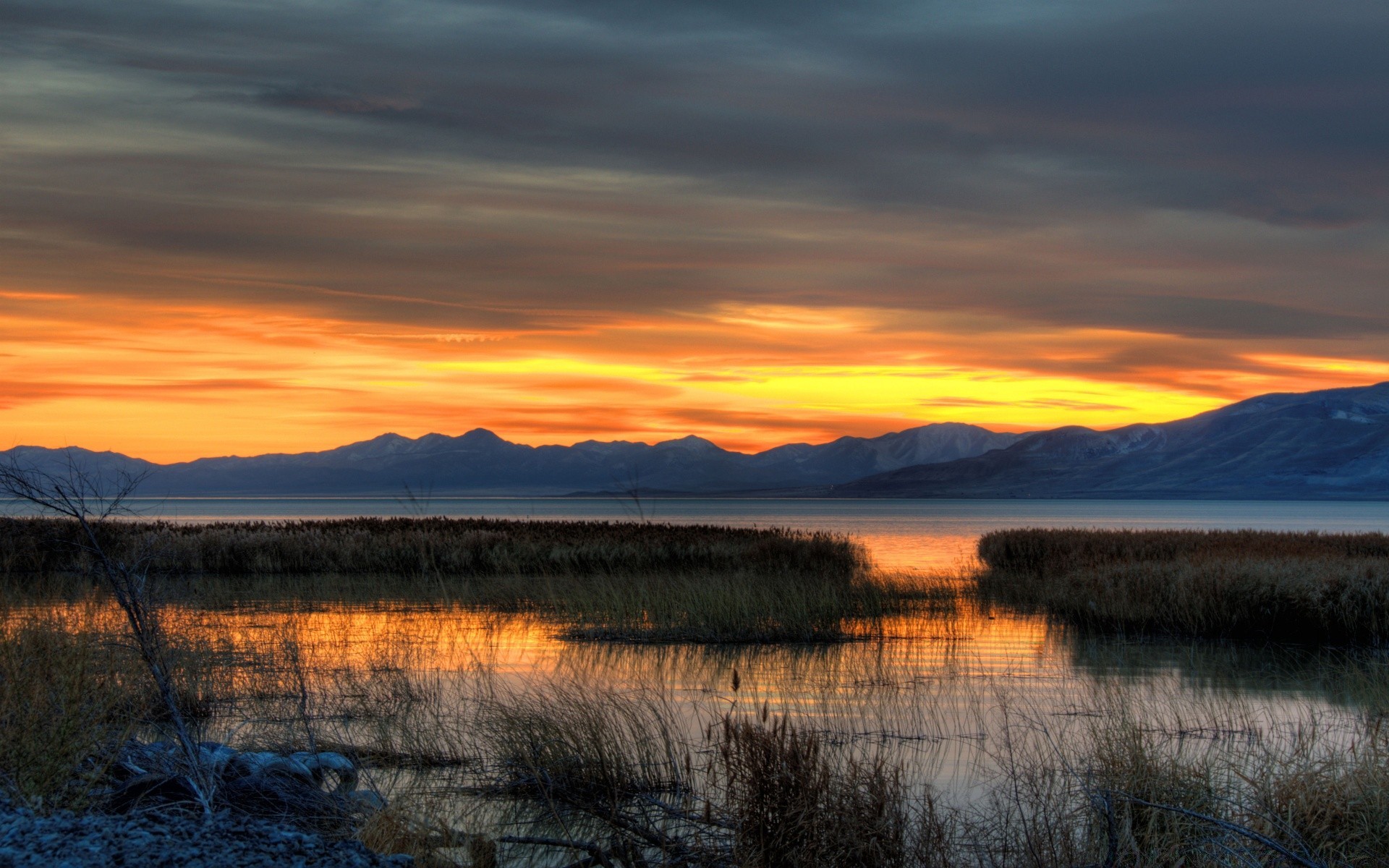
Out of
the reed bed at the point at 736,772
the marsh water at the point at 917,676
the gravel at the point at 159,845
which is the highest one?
the gravel at the point at 159,845

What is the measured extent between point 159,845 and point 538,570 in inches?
1154

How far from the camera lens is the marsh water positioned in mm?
12117

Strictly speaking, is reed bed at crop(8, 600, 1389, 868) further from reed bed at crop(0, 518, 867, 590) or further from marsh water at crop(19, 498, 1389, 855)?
reed bed at crop(0, 518, 867, 590)

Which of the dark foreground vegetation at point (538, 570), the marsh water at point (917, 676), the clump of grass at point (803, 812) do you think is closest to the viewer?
the clump of grass at point (803, 812)

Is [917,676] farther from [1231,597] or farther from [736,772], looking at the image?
[1231,597]

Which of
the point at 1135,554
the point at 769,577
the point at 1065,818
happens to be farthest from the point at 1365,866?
the point at 1135,554

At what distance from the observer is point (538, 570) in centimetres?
3484

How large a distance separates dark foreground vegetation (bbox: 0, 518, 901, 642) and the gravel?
1462 cm

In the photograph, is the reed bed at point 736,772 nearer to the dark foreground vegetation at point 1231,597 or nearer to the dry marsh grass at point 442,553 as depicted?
the dark foreground vegetation at point 1231,597

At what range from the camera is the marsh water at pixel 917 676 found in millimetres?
12117

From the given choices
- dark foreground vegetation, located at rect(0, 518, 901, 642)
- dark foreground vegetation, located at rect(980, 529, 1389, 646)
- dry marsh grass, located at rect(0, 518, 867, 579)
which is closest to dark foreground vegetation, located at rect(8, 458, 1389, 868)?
dark foreground vegetation, located at rect(0, 518, 901, 642)

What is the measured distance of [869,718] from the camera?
13086 mm

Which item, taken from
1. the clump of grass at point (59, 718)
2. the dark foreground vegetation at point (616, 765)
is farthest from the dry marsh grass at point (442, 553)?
the clump of grass at point (59, 718)

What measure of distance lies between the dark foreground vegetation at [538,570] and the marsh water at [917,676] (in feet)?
4.20
